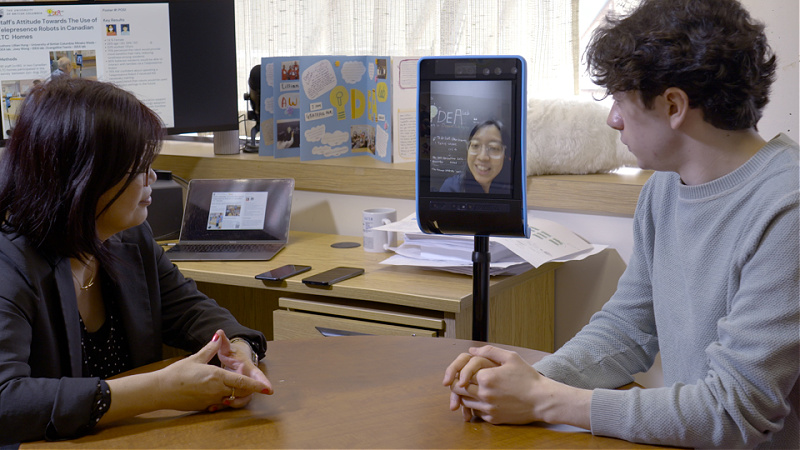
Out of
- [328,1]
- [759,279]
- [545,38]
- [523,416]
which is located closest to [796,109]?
[545,38]

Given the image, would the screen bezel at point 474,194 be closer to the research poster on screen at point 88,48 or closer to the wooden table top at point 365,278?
the wooden table top at point 365,278

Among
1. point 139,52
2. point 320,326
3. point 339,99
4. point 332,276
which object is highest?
point 139,52

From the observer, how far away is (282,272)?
6.36ft

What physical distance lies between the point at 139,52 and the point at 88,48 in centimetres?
14

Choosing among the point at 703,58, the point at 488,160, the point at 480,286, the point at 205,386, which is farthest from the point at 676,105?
the point at 205,386

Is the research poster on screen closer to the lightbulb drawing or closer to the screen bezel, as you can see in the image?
the lightbulb drawing

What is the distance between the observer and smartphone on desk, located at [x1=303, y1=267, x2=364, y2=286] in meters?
1.85

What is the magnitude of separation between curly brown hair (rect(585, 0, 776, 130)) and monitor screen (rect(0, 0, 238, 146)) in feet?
5.33

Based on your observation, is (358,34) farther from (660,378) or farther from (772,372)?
(772,372)

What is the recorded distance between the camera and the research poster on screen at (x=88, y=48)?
7.47 feet

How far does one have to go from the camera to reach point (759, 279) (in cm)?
101

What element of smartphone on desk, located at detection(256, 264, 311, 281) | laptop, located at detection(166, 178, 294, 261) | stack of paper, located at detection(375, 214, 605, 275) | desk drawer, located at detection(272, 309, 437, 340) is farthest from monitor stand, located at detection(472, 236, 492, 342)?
laptop, located at detection(166, 178, 294, 261)

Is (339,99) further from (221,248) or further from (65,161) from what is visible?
(65,161)

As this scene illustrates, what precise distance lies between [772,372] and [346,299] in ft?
3.49
